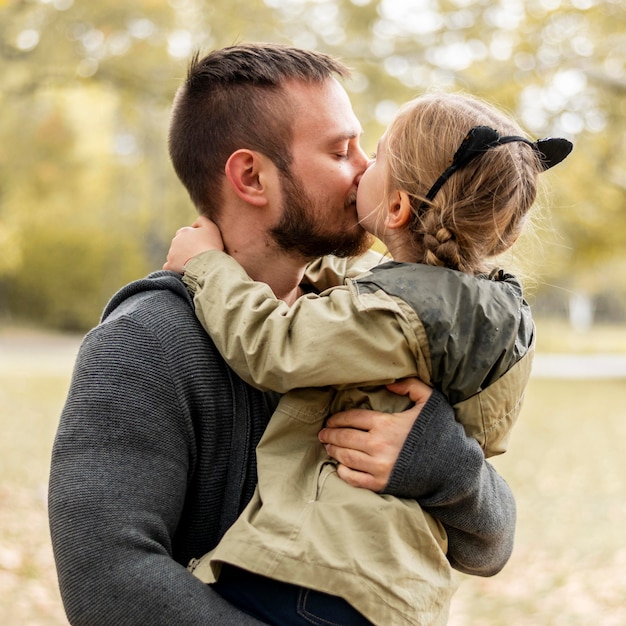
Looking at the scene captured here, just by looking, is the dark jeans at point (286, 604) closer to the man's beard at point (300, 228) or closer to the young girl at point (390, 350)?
the young girl at point (390, 350)

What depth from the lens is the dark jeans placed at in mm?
1865

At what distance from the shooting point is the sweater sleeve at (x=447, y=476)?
1954mm

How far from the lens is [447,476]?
1968 mm

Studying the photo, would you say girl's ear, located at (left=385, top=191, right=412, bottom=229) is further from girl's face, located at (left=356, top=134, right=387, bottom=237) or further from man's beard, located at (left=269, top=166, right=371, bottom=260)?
man's beard, located at (left=269, top=166, right=371, bottom=260)

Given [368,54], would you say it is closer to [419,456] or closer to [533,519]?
[533,519]

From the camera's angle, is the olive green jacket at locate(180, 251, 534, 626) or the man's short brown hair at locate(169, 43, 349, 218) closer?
the olive green jacket at locate(180, 251, 534, 626)

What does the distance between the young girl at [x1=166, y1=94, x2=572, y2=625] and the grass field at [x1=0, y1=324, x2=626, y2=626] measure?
4940 mm

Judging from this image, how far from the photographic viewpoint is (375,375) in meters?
1.96

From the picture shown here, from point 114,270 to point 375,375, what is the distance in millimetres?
29039

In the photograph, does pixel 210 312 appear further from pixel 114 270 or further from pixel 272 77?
pixel 114 270

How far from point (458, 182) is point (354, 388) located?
1.91 ft

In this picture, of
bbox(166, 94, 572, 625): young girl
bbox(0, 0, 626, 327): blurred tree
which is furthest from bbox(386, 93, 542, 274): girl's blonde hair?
bbox(0, 0, 626, 327): blurred tree

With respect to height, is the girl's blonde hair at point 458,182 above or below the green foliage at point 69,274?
above

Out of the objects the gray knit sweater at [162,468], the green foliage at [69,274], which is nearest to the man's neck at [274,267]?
the gray knit sweater at [162,468]
